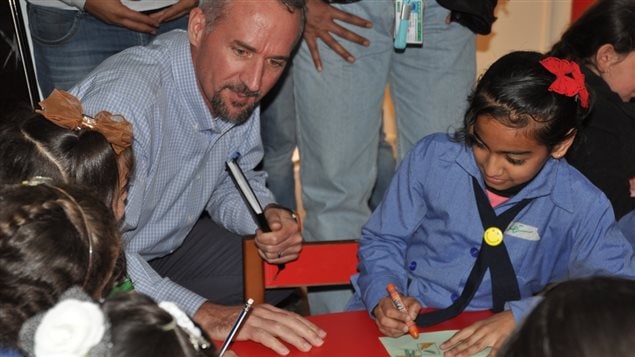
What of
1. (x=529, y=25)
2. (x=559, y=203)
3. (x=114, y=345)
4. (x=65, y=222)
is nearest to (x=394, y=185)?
(x=559, y=203)

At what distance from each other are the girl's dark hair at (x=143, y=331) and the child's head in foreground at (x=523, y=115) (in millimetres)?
1037

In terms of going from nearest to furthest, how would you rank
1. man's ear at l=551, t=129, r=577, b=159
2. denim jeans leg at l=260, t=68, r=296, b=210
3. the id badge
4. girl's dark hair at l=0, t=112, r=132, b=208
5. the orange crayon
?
girl's dark hair at l=0, t=112, r=132, b=208
the orange crayon
man's ear at l=551, t=129, r=577, b=159
the id badge
denim jeans leg at l=260, t=68, r=296, b=210

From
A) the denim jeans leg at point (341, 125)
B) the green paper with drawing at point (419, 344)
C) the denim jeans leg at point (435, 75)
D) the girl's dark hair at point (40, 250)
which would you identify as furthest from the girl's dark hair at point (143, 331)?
the denim jeans leg at point (435, 75)

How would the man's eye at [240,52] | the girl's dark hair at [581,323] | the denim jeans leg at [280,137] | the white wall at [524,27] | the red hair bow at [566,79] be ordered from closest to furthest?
the girl's dark hair at [581,323] < the red hair bow at [566,79] < the man's eye at [240,52] < the denim jeans leg at [280,137] < the white wall at [524,27]

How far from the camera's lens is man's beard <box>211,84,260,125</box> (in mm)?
2119

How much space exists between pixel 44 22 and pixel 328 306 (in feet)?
3.68

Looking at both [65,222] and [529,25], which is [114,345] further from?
[529,25]

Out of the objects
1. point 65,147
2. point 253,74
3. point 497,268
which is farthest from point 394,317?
point 253,74

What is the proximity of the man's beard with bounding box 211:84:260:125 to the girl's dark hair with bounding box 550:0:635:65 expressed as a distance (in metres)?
Answer: 0.91

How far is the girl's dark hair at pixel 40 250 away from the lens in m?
1.12

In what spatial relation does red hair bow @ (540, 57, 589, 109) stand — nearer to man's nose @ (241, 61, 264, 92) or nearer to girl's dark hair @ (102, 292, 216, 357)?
man's nose @ (241, 61, 264, 92)

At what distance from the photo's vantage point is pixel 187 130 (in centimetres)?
215

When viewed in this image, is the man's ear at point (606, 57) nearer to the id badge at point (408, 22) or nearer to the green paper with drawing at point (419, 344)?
the id badge at point (408, 22)

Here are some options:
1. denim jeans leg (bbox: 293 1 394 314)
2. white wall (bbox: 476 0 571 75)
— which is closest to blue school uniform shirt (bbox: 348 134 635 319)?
denim jeans leg (bbox: 293 1 394 314)
